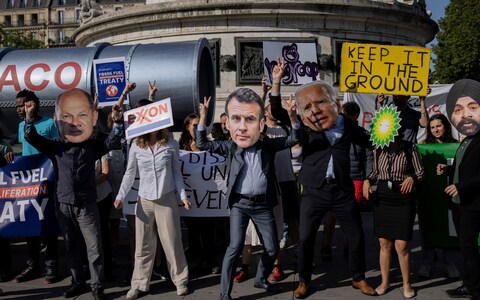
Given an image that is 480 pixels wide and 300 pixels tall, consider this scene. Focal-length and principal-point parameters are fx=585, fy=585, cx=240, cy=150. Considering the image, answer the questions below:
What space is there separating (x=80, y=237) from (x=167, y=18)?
409 inches

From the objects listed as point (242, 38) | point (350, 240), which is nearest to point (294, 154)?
point (350, 240)

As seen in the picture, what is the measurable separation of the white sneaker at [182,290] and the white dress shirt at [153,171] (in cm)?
95

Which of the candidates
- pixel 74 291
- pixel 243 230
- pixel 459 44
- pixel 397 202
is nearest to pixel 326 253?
pixel 397 202

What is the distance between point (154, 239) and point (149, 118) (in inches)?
51.2

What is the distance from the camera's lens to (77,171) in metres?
6.00

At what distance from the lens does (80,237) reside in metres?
6.26

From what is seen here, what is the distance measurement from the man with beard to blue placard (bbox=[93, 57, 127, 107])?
13.1 feet

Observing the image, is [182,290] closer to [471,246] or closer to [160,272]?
[160,272]

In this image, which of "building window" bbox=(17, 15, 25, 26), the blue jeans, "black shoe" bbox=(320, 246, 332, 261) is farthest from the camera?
"building window" bbox=(17, 15, 25, 26)

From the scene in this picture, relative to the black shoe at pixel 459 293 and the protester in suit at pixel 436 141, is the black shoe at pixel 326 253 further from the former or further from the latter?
the black shoe at pixel 459 293

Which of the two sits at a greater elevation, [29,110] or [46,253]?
[29,110]

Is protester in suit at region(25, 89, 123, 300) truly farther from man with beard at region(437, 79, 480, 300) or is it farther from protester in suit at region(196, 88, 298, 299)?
man with beard at region(437, 79, 480, 300)

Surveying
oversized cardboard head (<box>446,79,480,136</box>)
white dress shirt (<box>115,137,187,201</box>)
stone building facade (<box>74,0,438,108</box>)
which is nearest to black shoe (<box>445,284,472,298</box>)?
oversized cardboard head (<box>446,79,480,136</box>)

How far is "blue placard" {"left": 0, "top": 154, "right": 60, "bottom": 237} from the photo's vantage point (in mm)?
6906
